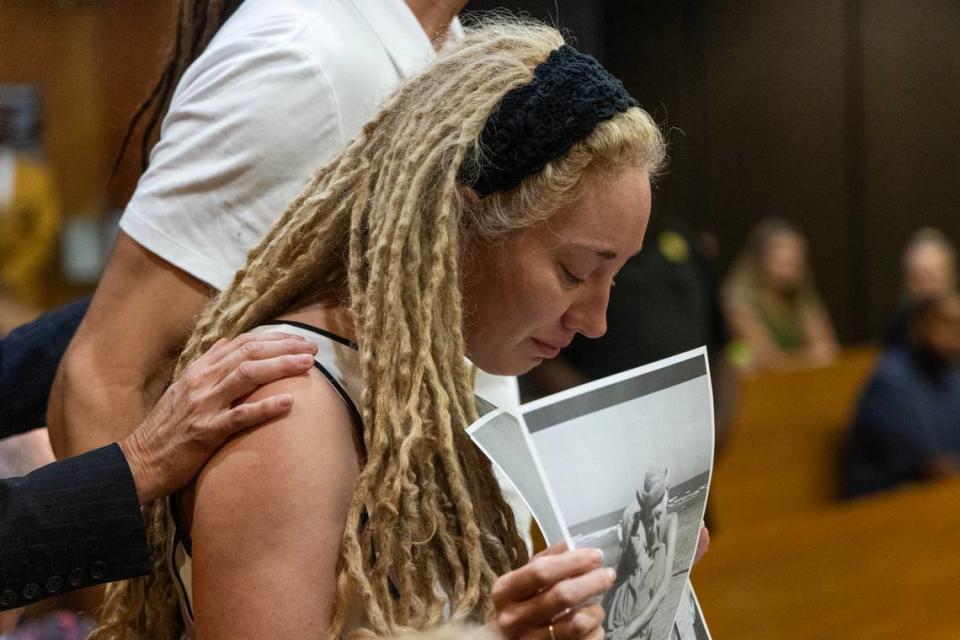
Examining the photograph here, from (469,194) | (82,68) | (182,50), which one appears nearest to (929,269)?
(82,68)

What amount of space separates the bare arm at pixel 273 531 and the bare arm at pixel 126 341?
0.37 metres

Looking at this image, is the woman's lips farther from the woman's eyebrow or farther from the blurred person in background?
the blurred person in background

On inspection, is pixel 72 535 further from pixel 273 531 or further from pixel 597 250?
pixel 597 250

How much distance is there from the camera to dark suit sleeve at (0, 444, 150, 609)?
1232mm

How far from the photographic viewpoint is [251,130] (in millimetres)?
1430

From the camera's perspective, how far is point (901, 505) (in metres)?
4.42

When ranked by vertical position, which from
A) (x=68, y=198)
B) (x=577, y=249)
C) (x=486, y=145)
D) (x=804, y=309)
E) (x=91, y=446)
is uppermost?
(x=486, y=145)

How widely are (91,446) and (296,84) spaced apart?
48cm

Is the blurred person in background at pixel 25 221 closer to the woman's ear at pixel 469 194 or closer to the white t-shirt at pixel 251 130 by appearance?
the white t-shirt at pixel 251 130

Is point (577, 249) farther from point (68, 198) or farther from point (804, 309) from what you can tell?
point (804, 309)

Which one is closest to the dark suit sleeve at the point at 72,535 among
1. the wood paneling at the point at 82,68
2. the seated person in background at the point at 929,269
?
the wood paneling at the point at 82,68

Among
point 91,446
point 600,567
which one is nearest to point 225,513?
point 600,567

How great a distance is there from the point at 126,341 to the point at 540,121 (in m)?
0.57

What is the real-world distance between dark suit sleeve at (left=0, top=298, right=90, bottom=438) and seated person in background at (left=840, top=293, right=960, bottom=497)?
11.8ft
